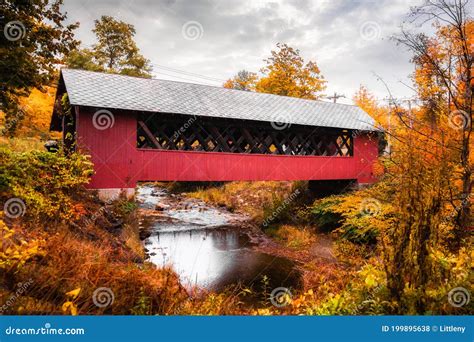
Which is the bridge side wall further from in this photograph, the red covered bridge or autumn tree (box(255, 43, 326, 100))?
autumn tree (box(255, 43, 326, 100))

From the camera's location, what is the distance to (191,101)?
1287 centimetres

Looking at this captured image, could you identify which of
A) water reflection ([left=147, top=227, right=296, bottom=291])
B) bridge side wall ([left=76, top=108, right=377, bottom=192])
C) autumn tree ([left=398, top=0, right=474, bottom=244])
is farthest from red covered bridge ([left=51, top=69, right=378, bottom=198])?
autumn tree ([left=398, top=0, right=474, bottom=244])

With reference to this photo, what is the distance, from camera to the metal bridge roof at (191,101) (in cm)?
1114

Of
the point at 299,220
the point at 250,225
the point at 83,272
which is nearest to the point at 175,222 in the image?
the point at 250,225

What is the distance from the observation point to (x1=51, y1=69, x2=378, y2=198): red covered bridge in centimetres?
1105

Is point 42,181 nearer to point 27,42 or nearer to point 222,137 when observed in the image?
point 27,42

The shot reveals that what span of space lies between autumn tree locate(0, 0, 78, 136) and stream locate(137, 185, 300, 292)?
552 centimetres

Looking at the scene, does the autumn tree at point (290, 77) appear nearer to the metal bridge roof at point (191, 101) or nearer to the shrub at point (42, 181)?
the metal bridge roof at point (191, 101)

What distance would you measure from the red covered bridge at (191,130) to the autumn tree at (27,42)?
1.80 m

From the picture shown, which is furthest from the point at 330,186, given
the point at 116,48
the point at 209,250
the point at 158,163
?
the point at 116,48

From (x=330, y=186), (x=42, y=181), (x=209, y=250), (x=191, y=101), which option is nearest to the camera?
(x=42, y=181)

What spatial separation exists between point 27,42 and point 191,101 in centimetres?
603

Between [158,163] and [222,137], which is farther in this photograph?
[222,137]

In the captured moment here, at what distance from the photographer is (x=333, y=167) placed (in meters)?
15.7
